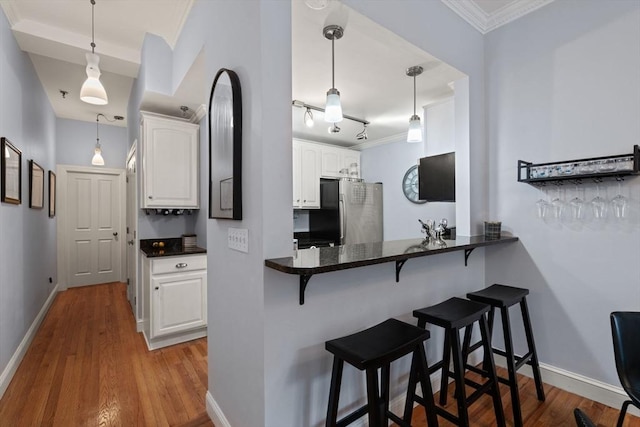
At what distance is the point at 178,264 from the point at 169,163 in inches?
42.5

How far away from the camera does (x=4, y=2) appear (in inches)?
86.4

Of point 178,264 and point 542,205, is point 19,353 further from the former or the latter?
point 542,205

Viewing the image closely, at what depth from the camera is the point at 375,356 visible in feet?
3.84

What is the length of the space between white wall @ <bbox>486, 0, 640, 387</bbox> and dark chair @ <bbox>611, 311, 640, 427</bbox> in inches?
19.8

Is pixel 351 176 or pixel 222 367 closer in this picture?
pixel 222 367

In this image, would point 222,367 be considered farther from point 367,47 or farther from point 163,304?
point 367,47

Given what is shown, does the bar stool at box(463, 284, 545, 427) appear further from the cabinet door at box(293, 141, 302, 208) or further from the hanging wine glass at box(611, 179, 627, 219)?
the cabinet door at box(293, 141, 302, 208)

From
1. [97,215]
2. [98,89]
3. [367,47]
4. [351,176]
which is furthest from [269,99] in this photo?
[97,215]

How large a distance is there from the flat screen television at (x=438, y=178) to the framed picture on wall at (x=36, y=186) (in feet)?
12.7

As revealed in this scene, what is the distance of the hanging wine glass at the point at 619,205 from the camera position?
1.81m

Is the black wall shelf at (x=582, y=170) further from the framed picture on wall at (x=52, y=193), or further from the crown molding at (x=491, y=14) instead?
the framed picture on wall at (x=52, y=193)

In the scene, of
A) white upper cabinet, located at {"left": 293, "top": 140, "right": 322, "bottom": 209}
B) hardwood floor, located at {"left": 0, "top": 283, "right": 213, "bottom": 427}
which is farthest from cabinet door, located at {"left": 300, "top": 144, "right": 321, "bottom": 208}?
hardwood floor, located at {"left": 0, "top": 283, "right": 213, "bottom": 427}

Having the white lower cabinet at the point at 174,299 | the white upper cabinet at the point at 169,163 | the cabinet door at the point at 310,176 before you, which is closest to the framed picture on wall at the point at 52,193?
the white upper cabinet at the point at 169,163

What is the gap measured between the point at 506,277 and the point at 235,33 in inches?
98.2
